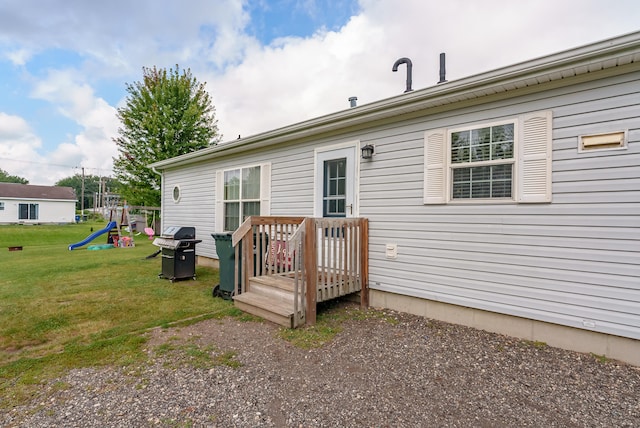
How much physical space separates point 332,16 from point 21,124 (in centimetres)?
3185

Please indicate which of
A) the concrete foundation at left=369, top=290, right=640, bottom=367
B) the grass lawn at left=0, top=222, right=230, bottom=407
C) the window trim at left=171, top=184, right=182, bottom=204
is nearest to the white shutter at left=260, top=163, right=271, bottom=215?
the grass lawn at left=0, top=222, right=230, bottom=407

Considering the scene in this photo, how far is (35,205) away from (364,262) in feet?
113

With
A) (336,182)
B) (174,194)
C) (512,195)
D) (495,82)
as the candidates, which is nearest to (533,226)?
(512,195)

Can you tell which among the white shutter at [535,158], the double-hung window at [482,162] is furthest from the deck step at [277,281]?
the white shutter at [535,158]

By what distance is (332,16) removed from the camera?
845 centimetres

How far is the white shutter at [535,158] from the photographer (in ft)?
10.2

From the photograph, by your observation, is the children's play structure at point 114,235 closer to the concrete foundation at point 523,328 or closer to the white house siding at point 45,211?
the concrete foundation at point 523,328

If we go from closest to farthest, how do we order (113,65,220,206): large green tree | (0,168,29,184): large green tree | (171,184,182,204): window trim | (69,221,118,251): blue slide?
1. (171,184,182,204): window trim
2. (69,221,118,251): blue slide
3. (113,65,220,206): large green tree
4. (0,168,29,184): large green tree

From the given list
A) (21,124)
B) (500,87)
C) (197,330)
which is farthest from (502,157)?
(21,124)

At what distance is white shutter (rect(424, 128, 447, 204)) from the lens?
12.3ft

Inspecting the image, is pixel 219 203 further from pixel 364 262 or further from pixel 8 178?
pixel 8 178

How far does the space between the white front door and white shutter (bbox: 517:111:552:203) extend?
210 centimetres

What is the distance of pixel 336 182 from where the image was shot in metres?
5.05

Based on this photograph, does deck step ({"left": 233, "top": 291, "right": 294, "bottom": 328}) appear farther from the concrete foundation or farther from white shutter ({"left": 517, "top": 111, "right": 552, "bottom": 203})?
white shutter ({"left": 517, "top": 111, "right": 552, "bottom": 203})
